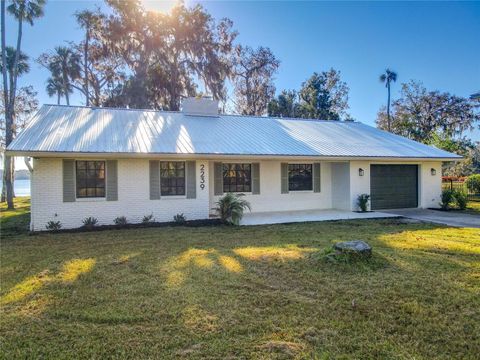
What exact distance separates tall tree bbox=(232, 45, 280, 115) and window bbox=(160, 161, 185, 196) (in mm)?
19813

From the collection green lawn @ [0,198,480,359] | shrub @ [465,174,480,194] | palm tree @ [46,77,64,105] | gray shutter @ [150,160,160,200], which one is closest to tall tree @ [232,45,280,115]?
palm tree @ [46,77,64,105]

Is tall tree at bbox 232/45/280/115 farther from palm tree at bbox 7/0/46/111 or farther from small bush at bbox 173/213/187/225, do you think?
small bush at bbox 173/213/187/225

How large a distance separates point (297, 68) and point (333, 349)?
106 ft

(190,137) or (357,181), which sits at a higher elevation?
(190,137)

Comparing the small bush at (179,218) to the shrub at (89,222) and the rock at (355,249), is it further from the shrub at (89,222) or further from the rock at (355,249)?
the rock at (355,249)

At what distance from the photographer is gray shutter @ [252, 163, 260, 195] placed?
13.3 metres

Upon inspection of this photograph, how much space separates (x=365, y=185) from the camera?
45.1 ft

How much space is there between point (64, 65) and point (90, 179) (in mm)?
22189

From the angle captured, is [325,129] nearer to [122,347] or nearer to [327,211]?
[327,211]

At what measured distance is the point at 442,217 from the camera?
477 inches

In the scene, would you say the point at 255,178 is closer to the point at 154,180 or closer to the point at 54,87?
the point at 154,180

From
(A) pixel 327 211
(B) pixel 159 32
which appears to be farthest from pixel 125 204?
(B) pixel 159 32

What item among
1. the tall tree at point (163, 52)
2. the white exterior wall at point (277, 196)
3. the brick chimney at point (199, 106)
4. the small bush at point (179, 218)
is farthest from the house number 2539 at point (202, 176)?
the tall tree at point (163, 52)

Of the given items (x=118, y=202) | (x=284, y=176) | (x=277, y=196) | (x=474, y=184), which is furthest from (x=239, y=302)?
(x=474, y=184)
